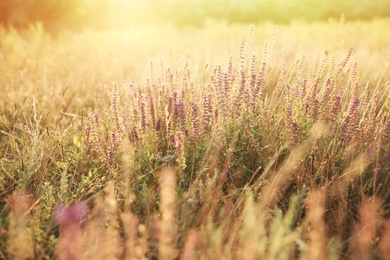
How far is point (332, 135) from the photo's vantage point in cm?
207

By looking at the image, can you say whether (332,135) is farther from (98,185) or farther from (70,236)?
(70,236)

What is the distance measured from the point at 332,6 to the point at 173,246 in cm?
1623

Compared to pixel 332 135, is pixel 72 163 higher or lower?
lower

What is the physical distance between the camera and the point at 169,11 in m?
16.9

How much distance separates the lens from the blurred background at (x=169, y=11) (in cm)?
1302

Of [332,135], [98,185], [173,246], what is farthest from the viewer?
[332,135]

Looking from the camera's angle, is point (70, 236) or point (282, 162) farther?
point (282, 162)

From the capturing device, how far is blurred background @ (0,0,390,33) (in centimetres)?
1302

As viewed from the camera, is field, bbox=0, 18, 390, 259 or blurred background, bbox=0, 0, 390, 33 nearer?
field, bbox=0, 18, 390, 259

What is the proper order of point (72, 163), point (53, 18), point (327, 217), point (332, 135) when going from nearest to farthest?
point (327, 217) < point (332, 135) < point (72, 163) < point (53, 18)

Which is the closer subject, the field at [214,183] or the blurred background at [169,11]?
the field at [214,183]

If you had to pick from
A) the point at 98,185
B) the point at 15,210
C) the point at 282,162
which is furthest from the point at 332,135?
the point at 15,210

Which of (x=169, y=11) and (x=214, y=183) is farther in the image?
(x=169, y=11)

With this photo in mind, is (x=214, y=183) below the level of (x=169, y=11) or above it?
above
